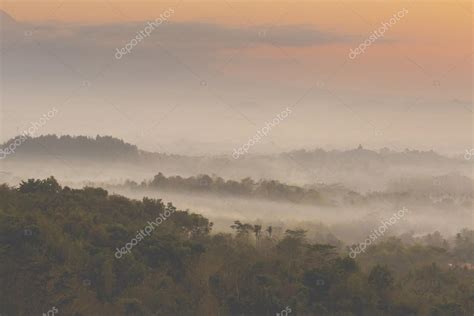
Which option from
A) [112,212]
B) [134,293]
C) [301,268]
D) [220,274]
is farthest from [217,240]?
[134,293]

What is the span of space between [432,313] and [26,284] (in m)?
22.9

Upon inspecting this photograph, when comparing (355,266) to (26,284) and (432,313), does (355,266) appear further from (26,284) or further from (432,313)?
(26,284)

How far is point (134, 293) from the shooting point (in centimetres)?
3731

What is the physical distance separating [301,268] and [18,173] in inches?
6073

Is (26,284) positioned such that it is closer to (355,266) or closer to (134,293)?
(134,293)

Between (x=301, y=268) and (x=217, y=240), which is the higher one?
(x=217, y=240)

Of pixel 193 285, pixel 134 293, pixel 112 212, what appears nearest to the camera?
pixel 134 293

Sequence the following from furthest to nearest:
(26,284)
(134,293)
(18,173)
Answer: (18,173), (134,293), (26,284)

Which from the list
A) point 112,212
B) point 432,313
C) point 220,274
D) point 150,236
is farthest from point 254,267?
point 112,212

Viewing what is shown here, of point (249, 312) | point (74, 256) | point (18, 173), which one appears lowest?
point (249, 312)

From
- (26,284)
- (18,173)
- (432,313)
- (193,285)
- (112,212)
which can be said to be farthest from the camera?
(18,173)

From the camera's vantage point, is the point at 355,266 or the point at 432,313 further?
the point at 355,266

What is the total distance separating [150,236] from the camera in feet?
151

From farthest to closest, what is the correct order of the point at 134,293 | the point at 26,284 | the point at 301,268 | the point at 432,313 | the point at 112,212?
the point at 112,212 < the point at 301,268 < the point at 432,313 < the point at 134,293 < the point at 26,284
